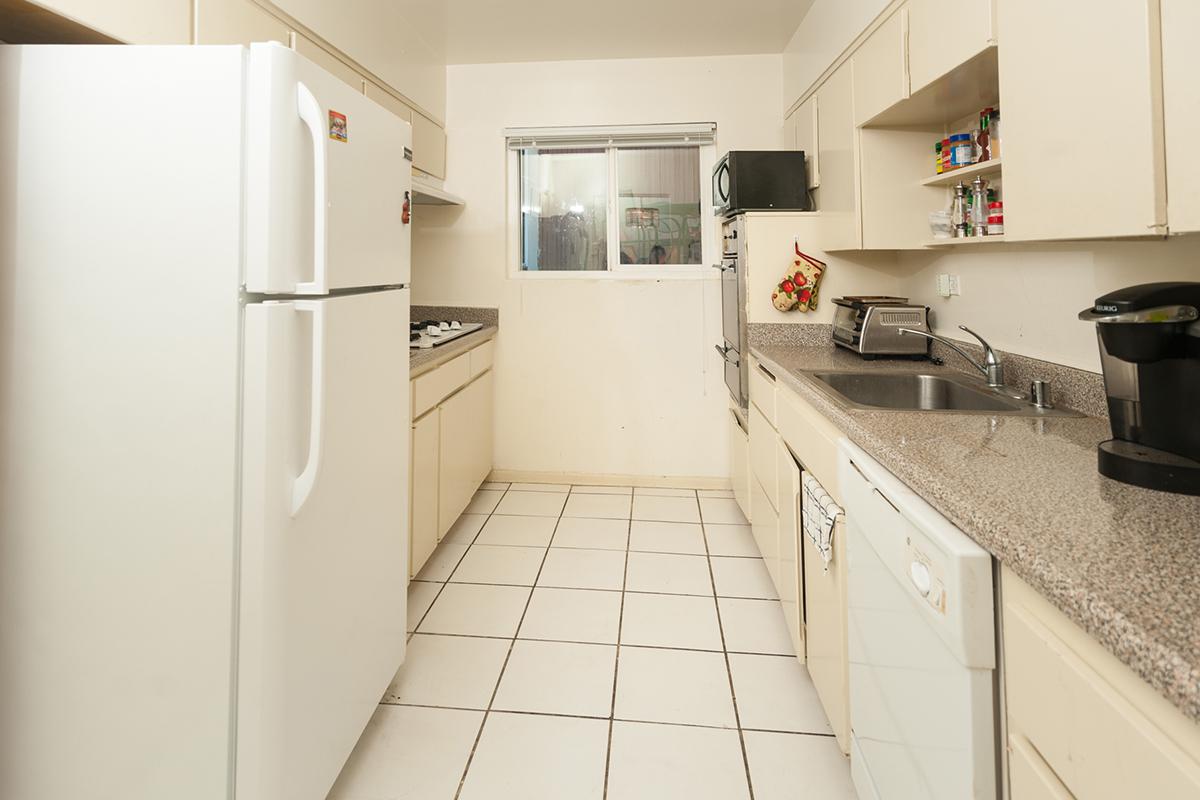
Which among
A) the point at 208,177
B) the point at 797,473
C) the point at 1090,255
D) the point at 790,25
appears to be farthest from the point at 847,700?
the point at 790,25

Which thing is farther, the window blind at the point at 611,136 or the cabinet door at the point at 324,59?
the window blind at the point at 611,136

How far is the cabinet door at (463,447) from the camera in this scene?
8.52 feet

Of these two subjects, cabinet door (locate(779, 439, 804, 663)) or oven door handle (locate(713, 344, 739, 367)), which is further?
oven door handle (locate(713, 344, 739, 367))

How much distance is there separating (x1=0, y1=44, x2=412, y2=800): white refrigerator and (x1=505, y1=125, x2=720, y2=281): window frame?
2514 mm

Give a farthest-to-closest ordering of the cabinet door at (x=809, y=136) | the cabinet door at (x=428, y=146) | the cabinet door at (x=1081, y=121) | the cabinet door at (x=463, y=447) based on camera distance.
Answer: the cabinet door at (x=428, y=146)
the cabinet door at (x=809, y=136)
the cabinet door at (x=463, y=447)
the cabinet door at (x=1081, y=121)

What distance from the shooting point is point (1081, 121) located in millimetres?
1031

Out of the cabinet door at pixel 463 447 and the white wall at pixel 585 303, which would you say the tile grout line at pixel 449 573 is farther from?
the white wall at pixel 585 303

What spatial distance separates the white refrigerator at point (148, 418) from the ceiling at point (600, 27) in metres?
2.07

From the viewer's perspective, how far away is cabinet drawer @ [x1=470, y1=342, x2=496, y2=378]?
3121 millimetres

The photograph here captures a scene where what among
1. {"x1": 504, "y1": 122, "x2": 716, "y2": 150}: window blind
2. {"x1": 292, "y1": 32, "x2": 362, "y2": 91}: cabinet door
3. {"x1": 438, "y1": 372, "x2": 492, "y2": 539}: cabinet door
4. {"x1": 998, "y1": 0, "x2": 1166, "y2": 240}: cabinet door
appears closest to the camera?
{"x1": 998, "y1": 0, "x2": 1166, "y2": 240}: cabinet door

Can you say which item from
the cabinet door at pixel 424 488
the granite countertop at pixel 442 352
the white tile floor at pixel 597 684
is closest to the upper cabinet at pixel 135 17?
the granite countertop at pixel 442 352

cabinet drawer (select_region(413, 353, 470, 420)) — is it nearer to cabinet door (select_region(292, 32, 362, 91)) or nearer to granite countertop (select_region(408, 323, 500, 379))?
granite countertop (select_region(408, 323, 500, 379))

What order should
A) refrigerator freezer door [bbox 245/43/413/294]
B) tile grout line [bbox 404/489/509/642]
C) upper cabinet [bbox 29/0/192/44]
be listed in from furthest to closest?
tile grout line [bbox 404/489/509/642]
upper cabinet [bbox 29/0/192/44]
refrigerator freezer door [bbox 245/43/413/294]

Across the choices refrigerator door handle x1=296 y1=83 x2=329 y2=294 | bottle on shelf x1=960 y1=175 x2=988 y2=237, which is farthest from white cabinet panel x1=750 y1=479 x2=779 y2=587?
refrigerator door handle x1=296 y1=83 x2=329 y2=294
